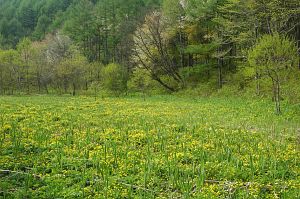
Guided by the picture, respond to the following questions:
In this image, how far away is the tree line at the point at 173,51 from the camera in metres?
25.8

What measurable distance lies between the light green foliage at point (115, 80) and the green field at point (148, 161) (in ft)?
93.2

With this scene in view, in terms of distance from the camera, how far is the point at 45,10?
12250cm

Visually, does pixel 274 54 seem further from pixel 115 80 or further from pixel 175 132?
pixel 115 80

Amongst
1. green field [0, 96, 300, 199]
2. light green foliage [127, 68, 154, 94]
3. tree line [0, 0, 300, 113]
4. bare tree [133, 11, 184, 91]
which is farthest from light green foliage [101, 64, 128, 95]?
green field [0, 96, 300, 199]

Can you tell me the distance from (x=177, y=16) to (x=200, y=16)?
3817 millimetres

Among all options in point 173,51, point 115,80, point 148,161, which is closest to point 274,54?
point 148,161

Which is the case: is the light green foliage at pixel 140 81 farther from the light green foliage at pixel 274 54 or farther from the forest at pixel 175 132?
the light green foliage at pixel 274 54

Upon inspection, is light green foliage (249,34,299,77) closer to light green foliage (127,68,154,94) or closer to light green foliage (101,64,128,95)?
light green foliage (127,68,154,94)

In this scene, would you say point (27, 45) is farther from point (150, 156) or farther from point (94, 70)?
point (150, 156)

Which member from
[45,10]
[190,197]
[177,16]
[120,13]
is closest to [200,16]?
[177,16]

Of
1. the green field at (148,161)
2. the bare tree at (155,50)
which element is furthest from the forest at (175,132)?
the bare tree at (155,50)

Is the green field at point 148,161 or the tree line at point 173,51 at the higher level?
the tree line at point 173,51

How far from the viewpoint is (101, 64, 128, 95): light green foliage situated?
44.7 meters

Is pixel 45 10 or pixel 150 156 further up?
pixel 45 10
